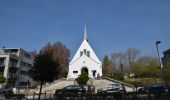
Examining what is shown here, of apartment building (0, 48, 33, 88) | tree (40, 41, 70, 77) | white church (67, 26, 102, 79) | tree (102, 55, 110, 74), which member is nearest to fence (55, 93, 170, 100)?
white church (67, 26, 102, 79)

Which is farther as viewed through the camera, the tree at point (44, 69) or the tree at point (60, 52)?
the tree at point (60, 52)

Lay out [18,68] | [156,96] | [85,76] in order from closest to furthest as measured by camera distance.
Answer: [156,96], [85,76], [18,68]

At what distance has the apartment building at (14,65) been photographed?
5906 cm

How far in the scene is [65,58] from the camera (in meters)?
72.3

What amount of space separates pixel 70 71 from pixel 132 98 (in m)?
37.5

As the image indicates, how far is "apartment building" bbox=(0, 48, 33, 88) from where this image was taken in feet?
194

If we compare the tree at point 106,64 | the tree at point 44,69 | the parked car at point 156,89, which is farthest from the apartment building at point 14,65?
the tree at point 106,64

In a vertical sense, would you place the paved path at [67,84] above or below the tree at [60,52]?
below

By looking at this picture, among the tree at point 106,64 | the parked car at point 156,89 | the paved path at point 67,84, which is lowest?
the parked car at point 156,89

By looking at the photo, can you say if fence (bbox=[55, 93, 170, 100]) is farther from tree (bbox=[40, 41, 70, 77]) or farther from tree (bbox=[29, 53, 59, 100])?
tree (bbox=[40, 41, 70, 77])

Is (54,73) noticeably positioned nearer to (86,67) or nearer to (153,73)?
(86,67)

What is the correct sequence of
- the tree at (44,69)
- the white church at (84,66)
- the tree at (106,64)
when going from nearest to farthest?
1. the tree at (44,69)
2. the white church at (84,66)
3. the tree at (106,64)

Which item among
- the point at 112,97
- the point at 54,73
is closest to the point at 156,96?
the point at 112,97

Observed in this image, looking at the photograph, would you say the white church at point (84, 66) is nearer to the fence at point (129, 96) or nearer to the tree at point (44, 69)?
the tree at point (44, 69)
